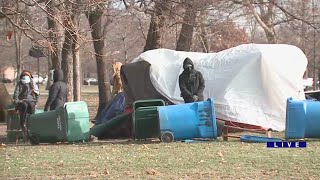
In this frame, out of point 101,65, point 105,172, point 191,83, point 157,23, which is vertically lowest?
point 105,172

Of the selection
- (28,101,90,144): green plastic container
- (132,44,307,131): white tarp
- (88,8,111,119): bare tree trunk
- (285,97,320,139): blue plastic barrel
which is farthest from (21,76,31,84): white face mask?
(88,8,111,119): bare tree trunk

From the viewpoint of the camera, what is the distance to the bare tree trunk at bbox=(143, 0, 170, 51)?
19344 millimetres

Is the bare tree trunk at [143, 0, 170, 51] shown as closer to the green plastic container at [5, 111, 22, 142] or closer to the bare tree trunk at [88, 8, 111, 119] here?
the bare tree trunk at [88, 8, 111, 119]

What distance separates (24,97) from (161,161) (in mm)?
5650

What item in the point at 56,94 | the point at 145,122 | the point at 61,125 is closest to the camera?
the point at 61,125

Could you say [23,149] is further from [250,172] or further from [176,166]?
[250,172]

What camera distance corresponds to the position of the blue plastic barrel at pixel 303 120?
480 inches

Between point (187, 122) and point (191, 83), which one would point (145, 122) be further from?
point (191, 83)

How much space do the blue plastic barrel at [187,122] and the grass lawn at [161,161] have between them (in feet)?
0.93

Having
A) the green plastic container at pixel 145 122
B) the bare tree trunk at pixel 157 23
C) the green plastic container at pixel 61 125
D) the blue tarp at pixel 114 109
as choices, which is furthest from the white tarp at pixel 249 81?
the green plastic container at pixel 61 125

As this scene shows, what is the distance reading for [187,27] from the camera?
73.7ft

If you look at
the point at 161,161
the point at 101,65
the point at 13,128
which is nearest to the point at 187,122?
A: the point at 161,161

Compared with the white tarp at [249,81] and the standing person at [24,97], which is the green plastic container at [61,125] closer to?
the standing person at [24,97]

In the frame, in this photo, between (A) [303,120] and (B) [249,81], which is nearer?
(A) [303,120]
